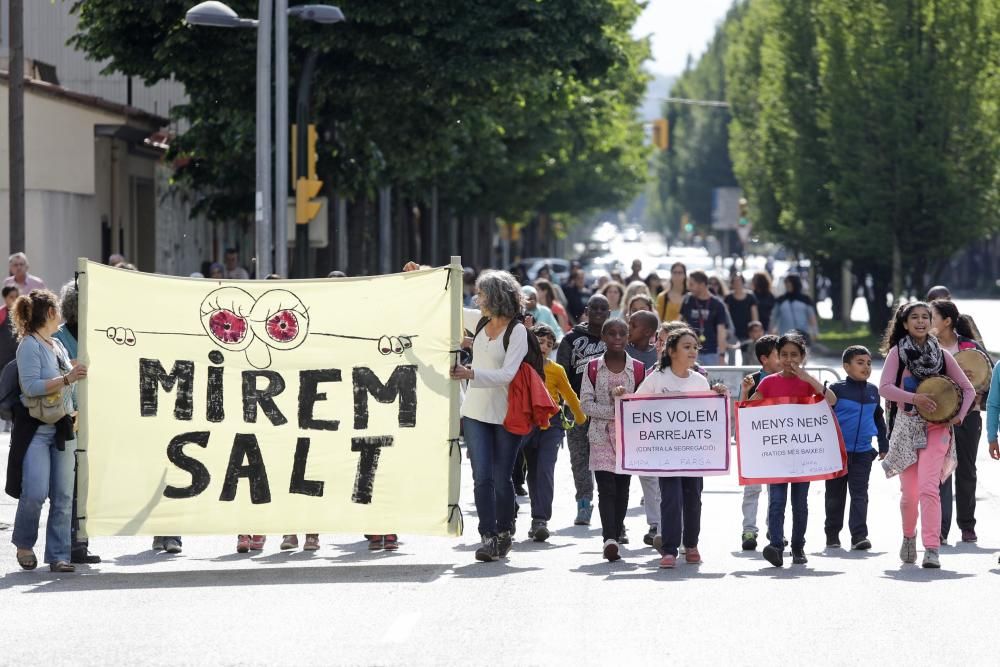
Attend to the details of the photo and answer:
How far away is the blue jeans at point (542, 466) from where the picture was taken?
1285cm

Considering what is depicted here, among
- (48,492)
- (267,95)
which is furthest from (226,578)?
(267,95)

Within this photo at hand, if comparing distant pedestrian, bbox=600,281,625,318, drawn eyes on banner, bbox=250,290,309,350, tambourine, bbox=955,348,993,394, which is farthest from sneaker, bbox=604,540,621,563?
distant pedestrian, bbox=600,281,625,318

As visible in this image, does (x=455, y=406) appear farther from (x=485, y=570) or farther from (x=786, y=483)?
(x=786, y=483)

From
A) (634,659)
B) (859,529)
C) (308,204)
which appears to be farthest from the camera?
(308,204)

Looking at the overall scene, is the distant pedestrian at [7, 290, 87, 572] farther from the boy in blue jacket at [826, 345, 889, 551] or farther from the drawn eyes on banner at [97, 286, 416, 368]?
the boy in blue jacket at [826, 345, 889, 551]

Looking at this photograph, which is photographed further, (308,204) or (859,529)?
(308,204)

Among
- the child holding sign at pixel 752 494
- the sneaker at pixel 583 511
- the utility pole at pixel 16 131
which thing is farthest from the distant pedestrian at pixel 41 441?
the utility pole at pixel 16 131

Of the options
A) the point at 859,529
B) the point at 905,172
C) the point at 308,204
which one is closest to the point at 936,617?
the point at 859,529

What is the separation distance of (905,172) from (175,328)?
28458 mm

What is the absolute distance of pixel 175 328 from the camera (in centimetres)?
1152

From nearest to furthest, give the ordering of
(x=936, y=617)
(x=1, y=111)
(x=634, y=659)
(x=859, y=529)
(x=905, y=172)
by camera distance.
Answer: (x=634, y=659)
(x=936, y=617)
(x=859, y=529)
(x=1, y=111)
(x=905, y=172)

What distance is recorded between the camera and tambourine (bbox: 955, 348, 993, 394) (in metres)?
12.6

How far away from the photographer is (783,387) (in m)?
12.0

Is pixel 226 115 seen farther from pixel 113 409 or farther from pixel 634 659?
pixel 634 659
